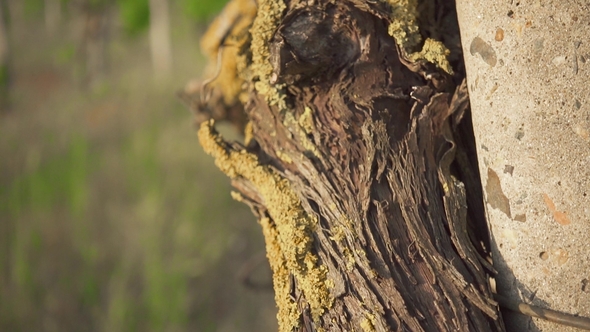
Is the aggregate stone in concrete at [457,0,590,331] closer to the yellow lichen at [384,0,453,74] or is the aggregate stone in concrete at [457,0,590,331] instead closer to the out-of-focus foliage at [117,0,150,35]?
the yellow lichen at [384,0,453,74]

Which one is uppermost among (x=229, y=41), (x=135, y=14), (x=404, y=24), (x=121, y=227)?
(x=135, y=14)

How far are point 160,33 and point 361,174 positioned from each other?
32.9ft

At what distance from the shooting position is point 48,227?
399 centimetres

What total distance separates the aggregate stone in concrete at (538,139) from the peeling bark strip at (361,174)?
0.09m

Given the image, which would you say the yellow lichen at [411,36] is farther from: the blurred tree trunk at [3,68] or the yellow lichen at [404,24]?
the blurred tree trunk at [3,68]

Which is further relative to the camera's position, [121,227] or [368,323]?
[121,227]

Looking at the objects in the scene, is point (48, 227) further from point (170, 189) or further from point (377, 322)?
point (377, 322)

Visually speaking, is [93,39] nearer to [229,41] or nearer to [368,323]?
[229,41]

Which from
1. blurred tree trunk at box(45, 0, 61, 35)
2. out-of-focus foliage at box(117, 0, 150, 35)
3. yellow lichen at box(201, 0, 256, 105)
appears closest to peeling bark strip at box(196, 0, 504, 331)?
yellow lichen at box(201, 0, 256, 105)

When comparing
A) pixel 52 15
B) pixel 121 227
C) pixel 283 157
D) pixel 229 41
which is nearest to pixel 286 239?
pixel 283 157

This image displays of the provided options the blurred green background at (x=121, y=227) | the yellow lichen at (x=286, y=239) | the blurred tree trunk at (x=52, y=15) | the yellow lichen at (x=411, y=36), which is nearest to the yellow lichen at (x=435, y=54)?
the yellow lichen at (x=411, y=36)

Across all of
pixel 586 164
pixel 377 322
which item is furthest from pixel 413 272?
pixel 586 164

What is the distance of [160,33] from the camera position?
1023 cm

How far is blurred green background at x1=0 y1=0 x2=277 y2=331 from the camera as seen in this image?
138 inches
